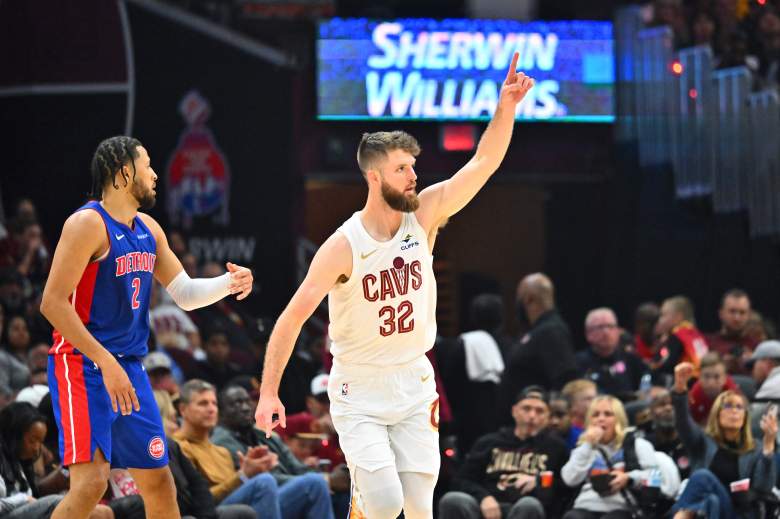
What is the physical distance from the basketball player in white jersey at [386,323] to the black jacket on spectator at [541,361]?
4225 millimetres

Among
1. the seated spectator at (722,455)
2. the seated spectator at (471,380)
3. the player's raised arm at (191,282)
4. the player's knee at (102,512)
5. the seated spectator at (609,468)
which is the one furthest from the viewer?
the seated spectator at (471,380)

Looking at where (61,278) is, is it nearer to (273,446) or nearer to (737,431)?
(273,446)

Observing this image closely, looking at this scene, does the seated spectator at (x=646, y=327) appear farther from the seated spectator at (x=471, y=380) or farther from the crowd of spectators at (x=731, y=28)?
the crowd of spectators at (x=731, y=28)

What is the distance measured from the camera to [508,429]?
9055mm

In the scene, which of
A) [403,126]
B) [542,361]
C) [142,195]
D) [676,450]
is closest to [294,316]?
[142,195]

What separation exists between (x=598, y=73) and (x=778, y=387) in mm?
5520

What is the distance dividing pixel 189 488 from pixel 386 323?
254cm

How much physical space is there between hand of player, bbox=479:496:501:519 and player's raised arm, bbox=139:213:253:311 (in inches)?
121

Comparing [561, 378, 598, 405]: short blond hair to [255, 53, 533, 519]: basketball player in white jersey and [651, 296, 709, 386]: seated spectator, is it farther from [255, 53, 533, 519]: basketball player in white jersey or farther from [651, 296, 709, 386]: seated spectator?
[255, 53, 533, 519]: basketball player in white jersey

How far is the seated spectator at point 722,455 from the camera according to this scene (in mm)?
8555

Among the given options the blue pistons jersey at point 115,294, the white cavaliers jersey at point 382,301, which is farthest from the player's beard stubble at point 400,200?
the blue pistons jersey at point 115,294

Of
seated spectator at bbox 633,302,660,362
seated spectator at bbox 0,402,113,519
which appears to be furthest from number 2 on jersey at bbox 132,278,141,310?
seated spectator at bbox 633,302,660,362

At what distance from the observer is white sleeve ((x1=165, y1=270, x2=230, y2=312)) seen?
19.6ft

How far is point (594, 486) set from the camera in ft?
28.5
